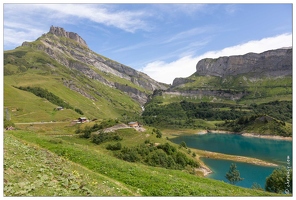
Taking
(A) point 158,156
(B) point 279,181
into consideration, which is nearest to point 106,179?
(B) point 279,181

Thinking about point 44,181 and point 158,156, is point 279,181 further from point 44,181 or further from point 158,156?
point 44,181

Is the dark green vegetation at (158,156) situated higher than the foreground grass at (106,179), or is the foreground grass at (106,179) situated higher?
the foreground grass at (106,179)

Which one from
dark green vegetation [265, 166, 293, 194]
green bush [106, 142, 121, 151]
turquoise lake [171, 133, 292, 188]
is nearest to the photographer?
dark green vegetation [265, 166, 293, 194]

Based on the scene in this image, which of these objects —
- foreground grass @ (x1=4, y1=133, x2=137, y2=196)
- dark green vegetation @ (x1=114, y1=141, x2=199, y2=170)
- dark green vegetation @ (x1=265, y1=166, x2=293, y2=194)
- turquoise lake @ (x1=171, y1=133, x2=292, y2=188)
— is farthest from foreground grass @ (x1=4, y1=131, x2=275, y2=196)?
turquoise lake @ (x1=171, y1=133, x2=292, y2=188)

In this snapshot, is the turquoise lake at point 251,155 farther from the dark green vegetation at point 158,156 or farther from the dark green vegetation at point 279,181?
the dark green vegetation at point 279,181

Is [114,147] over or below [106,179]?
below

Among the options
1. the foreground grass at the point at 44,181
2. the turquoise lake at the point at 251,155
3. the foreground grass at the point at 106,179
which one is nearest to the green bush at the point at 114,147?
the turquoise lake at the point at 251,155

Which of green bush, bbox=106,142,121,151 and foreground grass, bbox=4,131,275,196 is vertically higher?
foreground grass, bbox=4,131,275,196

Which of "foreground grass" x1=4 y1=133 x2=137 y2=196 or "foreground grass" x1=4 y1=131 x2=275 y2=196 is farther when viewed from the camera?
"foreground grass" x1=4 y1=131 x2=275 y2=196

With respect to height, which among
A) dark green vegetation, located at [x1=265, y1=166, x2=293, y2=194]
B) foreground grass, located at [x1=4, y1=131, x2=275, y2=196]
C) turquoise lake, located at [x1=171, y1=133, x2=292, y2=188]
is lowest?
turquoise lake, located at [x1=171, y1=133, x2=292, y2=188]

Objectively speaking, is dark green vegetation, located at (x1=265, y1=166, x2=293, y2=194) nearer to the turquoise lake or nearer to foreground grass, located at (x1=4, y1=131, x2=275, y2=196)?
the turquoise lake

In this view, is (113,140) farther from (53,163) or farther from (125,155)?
(53,163)

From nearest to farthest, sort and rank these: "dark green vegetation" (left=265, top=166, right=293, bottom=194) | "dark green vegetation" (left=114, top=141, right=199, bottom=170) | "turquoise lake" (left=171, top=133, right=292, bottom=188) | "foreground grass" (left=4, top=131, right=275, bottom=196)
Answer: "foreground grass" (left=4, top=131, right=275, bottom=196) → "dark green vegetation" (left=265, top=166, right=293, bottom=194) → "dark green vegetation" (left=114, top=141, right=199, bottom=170) → "turquoise lake" (left=171, top=133, right=292, bottom=188)

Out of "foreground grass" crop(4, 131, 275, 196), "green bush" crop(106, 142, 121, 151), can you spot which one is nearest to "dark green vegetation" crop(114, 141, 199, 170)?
"green bush" crop(106, 142, 121, 151)
